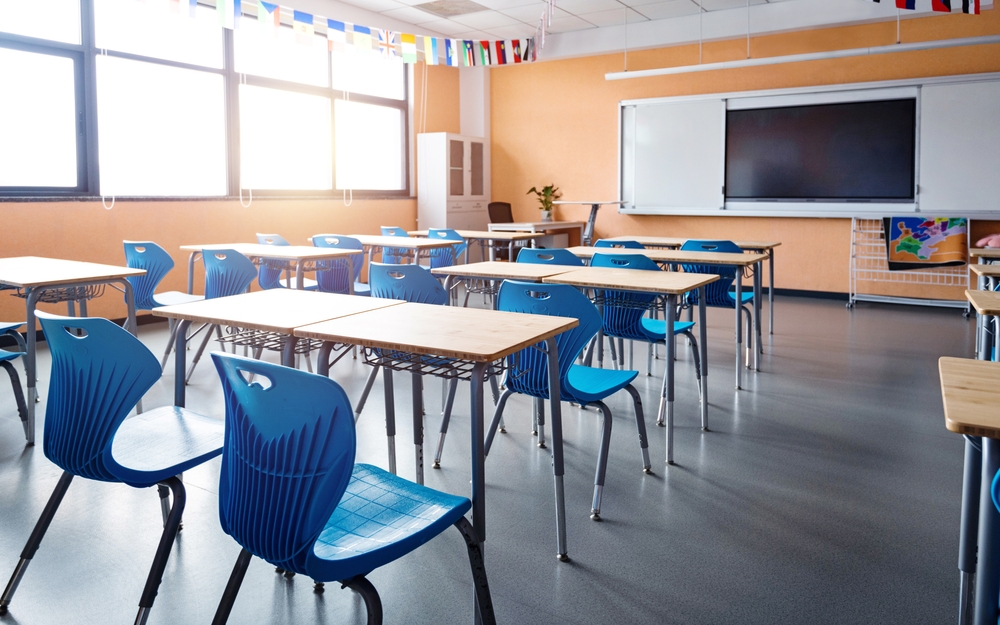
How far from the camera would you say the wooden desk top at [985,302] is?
2115 mm

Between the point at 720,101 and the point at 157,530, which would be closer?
A: the point at 157,530

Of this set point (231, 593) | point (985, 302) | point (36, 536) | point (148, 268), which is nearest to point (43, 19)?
point (148, 268)

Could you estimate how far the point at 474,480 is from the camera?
5.32ft

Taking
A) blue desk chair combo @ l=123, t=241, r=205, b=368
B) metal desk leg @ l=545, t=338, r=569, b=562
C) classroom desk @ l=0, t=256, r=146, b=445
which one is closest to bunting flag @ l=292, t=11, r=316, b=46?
blue desk chair combo @ l=123, t=241, r=205, b=368

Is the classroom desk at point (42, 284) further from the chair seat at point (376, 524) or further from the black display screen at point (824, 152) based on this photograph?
the black display screen at point (824, 152)

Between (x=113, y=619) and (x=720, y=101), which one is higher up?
(x=720, y=101)

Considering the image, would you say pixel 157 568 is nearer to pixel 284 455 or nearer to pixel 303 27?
pixel 284 455

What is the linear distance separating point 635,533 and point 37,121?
17.2 feet

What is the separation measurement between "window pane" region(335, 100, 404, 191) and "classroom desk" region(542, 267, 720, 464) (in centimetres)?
504

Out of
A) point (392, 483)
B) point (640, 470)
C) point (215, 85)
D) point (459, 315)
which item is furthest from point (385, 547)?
point (215, 85)

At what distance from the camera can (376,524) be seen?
4.77 ft

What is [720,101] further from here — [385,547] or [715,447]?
[385,547]

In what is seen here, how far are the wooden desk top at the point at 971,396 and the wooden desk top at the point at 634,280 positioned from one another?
1.21m

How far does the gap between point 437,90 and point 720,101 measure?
11.0ft
